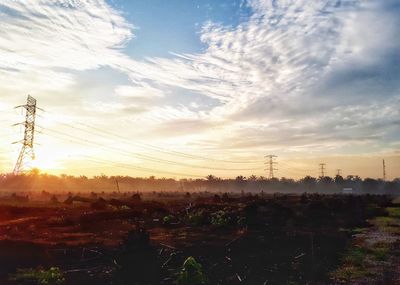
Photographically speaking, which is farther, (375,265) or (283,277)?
(375,265)

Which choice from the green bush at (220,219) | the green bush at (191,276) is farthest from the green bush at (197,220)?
the green bush at (191,276)

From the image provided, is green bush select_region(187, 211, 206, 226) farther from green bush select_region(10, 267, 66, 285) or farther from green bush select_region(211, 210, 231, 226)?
green bush select_region(10, 267, 66, 285)

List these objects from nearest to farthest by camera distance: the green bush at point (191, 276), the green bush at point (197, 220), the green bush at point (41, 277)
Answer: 1. the green bush at point (41, 277)
2. the green bush at point (191, 276)
3. the green bush at point (197, 220)

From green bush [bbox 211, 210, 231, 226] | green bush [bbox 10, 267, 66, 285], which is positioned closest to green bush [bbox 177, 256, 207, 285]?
green bush [bbox 10, 267, 66, 285]

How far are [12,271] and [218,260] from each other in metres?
8.28

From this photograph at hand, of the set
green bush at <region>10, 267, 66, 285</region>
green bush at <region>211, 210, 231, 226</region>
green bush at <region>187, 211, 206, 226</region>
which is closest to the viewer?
green bush at <region>10, 267, 66, 285</region>

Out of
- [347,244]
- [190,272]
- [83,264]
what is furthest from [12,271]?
[347,244]

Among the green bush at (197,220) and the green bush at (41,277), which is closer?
the green bush at (41,277)

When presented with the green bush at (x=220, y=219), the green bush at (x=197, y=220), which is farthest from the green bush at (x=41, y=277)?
the green bush at (x=197, y=220)

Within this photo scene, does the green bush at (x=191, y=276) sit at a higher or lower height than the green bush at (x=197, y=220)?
lower

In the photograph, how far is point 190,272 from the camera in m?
13.4

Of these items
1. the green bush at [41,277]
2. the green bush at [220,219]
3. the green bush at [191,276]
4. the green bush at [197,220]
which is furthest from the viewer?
the green bush at [197,220]

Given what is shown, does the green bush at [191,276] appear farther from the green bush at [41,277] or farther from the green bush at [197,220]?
the green bush at [197,220]

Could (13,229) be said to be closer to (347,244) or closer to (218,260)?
(218,260)
